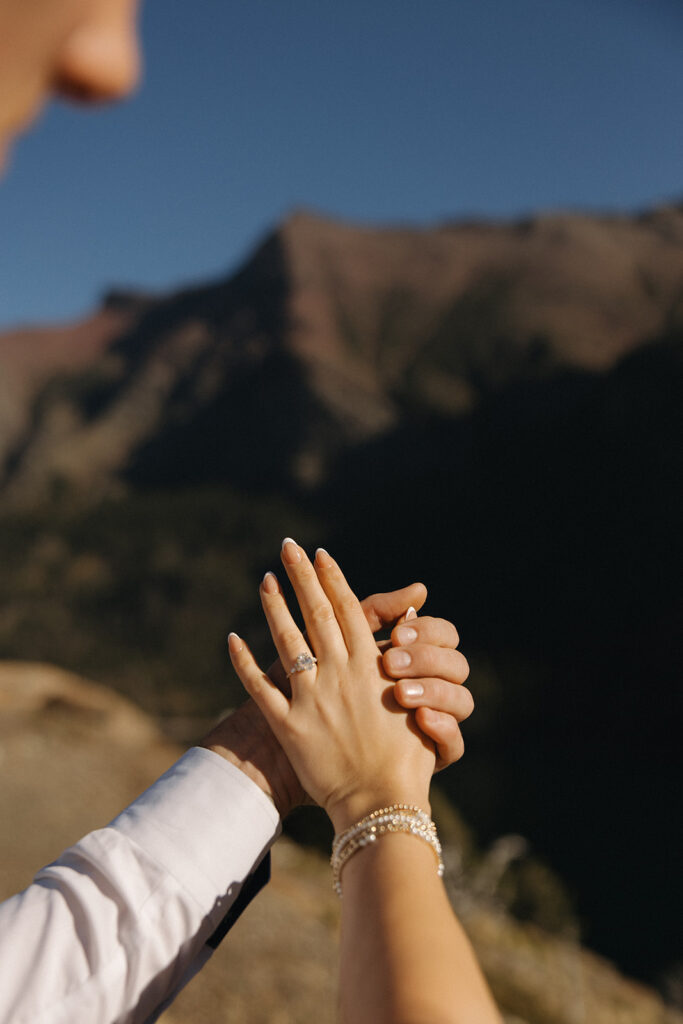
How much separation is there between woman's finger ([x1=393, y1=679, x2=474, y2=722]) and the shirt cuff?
23cm

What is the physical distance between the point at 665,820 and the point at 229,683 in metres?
10.2

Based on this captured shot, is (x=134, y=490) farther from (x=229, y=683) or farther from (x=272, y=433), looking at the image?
(x=229, y=683)

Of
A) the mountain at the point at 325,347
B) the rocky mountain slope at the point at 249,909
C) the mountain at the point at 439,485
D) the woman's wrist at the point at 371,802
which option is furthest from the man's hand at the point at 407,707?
the mountain at the point at 325,347

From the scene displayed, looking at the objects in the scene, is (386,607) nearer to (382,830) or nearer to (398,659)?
(398,659)

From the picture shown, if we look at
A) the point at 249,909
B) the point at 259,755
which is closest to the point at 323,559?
the point at 259,755

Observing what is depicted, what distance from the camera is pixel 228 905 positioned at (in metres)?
0.91

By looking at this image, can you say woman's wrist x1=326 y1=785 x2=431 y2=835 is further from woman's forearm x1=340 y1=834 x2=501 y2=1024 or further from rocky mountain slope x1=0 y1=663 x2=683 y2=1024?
rocky mountain slope x1=0 y1=663 x2=683 y2=1024

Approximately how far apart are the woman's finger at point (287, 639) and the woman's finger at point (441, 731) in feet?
0.50

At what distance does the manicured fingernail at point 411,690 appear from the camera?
3.14ft

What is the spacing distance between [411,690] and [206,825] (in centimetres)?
30

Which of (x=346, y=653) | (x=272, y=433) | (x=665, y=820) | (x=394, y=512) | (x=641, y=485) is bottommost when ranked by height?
(x=665, y=820)

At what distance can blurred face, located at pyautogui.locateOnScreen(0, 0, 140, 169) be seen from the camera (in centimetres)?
24

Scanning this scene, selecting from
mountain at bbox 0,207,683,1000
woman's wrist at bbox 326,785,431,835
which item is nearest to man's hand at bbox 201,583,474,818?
woman's wrist at bbox 326,785,431,835

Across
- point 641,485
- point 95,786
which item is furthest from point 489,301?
point 95,786
